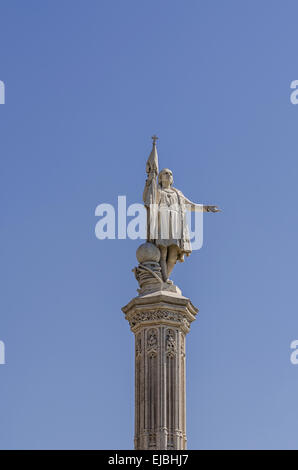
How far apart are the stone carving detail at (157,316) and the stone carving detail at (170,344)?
1.36 ft

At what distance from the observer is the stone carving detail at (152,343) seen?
49594mm

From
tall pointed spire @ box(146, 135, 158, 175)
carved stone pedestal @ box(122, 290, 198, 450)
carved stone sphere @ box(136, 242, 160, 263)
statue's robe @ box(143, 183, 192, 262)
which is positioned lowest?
carved stone pedestal @ box(122, 290, 198, 450)

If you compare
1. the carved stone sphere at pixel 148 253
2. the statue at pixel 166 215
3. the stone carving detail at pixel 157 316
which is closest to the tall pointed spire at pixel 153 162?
the statue at pixel 166 215

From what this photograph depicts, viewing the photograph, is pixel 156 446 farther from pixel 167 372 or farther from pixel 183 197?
pixel 183 197

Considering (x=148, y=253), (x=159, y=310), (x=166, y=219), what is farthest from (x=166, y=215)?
(x=159, y=310)

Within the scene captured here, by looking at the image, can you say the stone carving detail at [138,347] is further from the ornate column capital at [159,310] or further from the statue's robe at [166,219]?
the statue's robe at [166,219]

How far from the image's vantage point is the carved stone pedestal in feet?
159

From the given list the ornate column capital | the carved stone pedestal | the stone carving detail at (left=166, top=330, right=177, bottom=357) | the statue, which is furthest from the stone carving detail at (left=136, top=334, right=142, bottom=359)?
A: the statue

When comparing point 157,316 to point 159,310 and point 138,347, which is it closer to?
point 159,310

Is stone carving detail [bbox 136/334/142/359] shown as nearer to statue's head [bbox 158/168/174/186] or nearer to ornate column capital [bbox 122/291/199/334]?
ornate column capital [bbox 122/291/199/334]

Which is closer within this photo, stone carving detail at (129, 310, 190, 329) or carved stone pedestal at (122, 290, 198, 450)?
carved stone pedestal at (122, 290, 198, 450)
